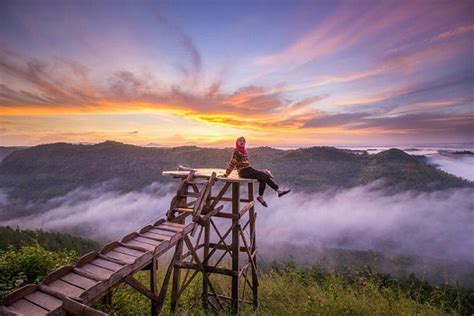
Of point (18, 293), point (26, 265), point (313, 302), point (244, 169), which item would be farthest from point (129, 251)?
point (313, 302)

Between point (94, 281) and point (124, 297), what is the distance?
3991 millimetres

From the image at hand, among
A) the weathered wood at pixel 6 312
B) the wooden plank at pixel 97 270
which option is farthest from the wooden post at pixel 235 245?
the weathered wood at pixel 6 312

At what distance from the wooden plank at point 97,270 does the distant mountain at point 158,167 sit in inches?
3875

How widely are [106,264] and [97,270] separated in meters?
0.22

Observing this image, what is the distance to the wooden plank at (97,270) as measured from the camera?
5.05 meters

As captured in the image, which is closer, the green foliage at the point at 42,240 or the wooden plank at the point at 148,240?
the wooden plank at the point at 148,240

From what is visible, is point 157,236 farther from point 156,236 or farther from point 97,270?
point 97,270

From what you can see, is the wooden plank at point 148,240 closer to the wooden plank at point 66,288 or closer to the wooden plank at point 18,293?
the wooden plank at point 66,288

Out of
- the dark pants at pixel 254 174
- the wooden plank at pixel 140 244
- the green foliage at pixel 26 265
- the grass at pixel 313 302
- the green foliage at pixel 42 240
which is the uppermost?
the dark pants at pixel 254 174

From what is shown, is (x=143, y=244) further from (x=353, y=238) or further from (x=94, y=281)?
(x=353, y=238)

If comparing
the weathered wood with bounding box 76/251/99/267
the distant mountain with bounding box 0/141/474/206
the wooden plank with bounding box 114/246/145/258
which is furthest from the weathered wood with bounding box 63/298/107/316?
the distant mountain with bounding box 0/141/474/206

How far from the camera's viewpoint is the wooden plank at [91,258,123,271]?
526 centimetres

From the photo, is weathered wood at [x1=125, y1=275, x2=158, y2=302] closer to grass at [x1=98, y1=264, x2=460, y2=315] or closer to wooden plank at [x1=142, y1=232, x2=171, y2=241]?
wooden plank at [x1=142, y1=232, x2=171, y2=241]

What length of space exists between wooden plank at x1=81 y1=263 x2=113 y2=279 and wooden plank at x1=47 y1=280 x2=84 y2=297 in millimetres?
444
